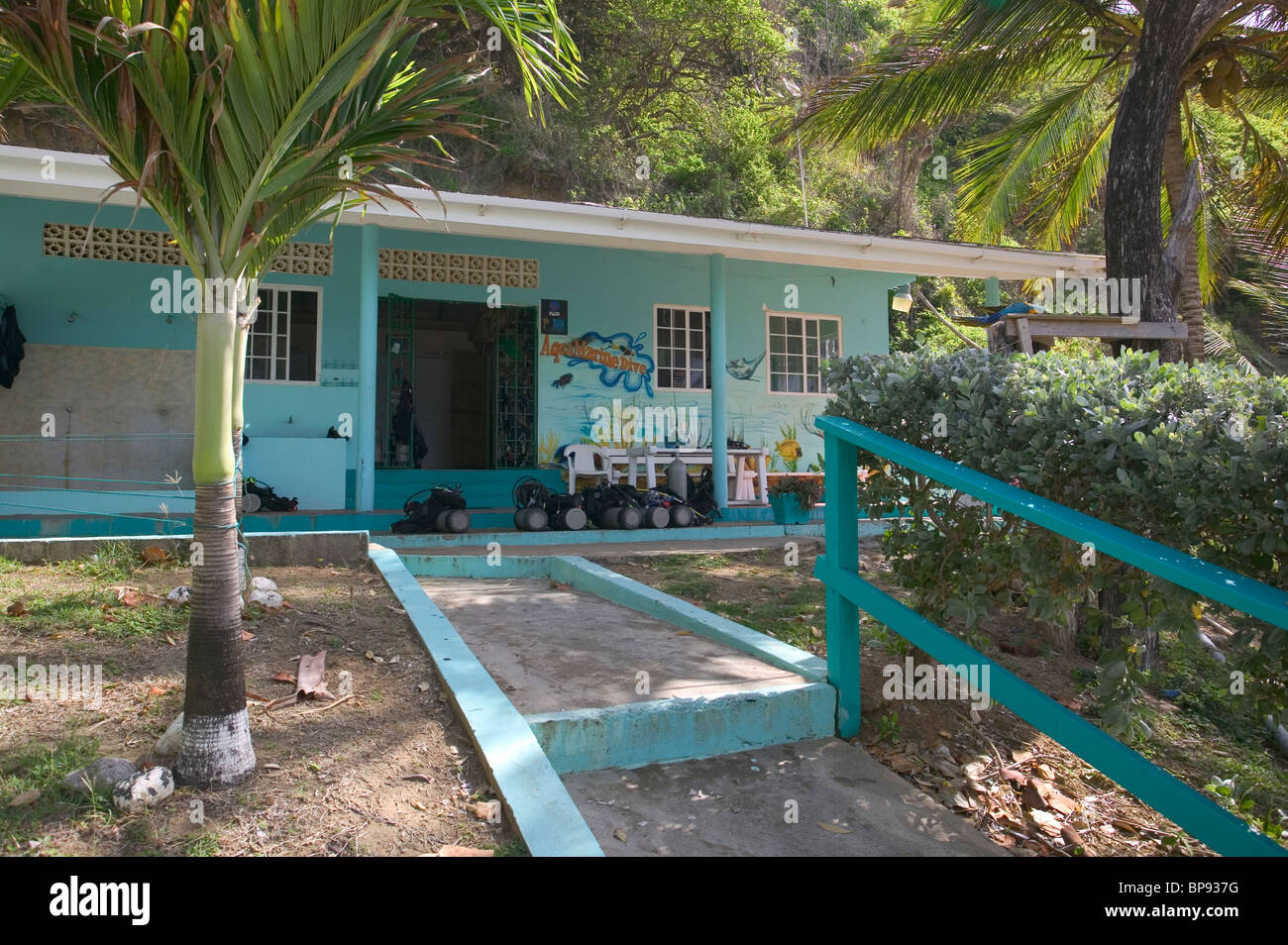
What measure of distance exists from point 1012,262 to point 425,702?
11.7 meters

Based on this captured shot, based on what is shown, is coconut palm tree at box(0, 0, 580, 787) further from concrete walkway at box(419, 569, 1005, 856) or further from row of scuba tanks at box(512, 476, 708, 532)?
row of scuba tanks at box(512, 476, 708, 532)

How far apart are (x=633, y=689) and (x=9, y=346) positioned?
9.48 meters

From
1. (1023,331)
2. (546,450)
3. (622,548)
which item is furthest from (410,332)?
(1023,331)

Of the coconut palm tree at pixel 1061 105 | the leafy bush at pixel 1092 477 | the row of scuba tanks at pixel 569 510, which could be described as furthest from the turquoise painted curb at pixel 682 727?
the row of scuba tanks at pixel 569 510

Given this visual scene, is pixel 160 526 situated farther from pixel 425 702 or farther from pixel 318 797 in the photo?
pixel 318 797

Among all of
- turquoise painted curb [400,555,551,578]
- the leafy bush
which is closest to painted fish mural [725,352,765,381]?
turquoise painted curb [400,555,551,578]

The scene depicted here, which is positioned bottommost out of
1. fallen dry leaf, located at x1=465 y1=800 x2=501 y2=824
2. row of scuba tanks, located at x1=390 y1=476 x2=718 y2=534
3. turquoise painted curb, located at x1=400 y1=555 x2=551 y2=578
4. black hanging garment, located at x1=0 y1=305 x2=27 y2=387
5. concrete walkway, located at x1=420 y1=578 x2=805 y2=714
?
fallen dry leaf, located at x1=465 y1=800 x2=501 y2=824

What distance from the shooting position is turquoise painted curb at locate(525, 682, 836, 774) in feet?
10.5

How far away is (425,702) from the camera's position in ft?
11.6

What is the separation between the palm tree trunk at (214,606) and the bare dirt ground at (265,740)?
0.37 feet

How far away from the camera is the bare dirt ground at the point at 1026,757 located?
3.35m

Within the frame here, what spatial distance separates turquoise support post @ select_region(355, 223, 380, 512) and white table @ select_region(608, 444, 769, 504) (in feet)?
10.7

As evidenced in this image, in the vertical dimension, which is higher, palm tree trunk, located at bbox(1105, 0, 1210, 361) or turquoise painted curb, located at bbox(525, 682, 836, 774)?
palm tree trunk, located at bbox(1105, 0, 1210, 361)

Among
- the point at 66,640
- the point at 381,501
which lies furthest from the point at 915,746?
the point at 381,501
